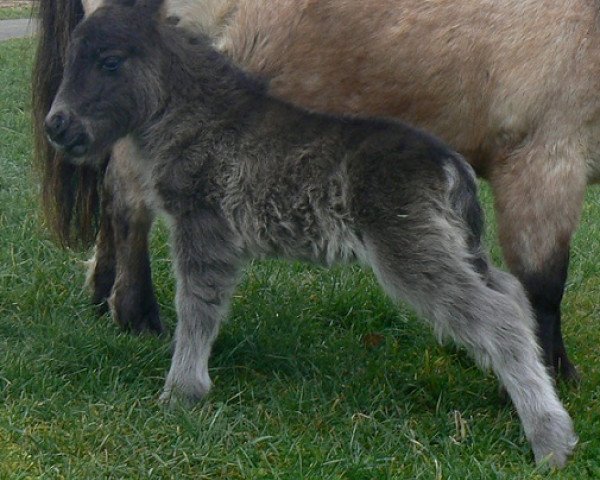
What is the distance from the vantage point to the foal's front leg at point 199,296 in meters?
4.49

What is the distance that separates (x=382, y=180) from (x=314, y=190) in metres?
0.29

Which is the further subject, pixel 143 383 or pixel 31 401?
pixel 143 383

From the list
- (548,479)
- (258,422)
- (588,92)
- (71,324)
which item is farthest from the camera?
(71,324)

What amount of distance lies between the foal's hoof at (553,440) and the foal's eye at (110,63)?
223 centimetres

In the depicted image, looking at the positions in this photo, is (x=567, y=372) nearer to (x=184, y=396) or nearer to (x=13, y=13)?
(x=184, y=396)

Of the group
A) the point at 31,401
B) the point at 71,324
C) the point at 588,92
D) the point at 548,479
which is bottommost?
the point at 71,324

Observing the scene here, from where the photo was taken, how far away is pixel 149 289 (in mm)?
5625

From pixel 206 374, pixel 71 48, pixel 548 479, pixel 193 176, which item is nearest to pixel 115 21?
pixel 71 48

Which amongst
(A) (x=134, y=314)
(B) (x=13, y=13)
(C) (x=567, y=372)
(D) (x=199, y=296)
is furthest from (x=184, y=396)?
(B) (x=13, y=13)

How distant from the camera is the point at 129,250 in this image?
5.53 meters

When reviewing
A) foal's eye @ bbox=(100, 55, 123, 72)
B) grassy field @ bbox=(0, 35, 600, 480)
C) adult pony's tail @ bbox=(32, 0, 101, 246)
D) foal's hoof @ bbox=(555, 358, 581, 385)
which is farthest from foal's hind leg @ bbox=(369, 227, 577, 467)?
adult pony's tail @ bbox=(32, 0, 101, 246)

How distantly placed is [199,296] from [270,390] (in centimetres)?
56

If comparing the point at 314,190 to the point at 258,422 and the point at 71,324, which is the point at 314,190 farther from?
the point at 71,324

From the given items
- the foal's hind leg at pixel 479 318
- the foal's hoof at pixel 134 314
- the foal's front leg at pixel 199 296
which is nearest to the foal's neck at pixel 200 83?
the foal's front leg at pixel 199 296
